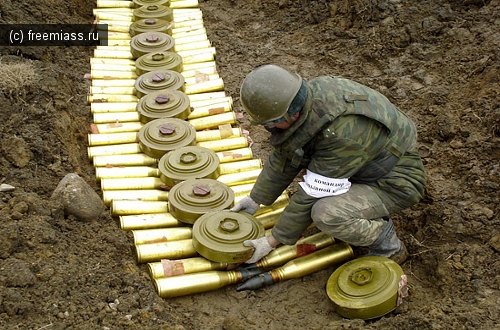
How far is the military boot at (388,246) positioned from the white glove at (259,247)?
0.92 metres

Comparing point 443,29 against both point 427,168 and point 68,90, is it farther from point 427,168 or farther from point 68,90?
point 68,90

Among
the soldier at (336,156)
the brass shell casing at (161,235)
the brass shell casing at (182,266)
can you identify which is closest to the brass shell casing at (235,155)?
the brass shell casing at (161,235)

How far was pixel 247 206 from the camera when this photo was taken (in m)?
5.69

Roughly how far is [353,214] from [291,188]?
1676mm

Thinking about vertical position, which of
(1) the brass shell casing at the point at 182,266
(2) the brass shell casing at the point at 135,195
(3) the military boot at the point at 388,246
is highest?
(3) the military boot at the point at 388,246

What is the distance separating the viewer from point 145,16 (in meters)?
9.95

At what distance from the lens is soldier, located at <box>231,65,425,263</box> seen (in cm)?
453

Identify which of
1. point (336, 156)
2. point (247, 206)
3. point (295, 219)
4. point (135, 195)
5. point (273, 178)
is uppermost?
point (336, 156)

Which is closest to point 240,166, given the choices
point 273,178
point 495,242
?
point 273,178

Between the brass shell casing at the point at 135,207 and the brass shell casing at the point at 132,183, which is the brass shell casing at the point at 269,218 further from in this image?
the brass shell casing at the point at 132,183

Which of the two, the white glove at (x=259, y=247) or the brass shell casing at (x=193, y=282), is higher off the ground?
the white glove at (x=259, y=247)

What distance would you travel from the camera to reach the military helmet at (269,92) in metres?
4.44

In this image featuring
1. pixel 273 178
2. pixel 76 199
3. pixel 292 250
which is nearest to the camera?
pixel 273 178

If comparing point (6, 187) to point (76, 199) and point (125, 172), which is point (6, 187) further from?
point (125, 172)
